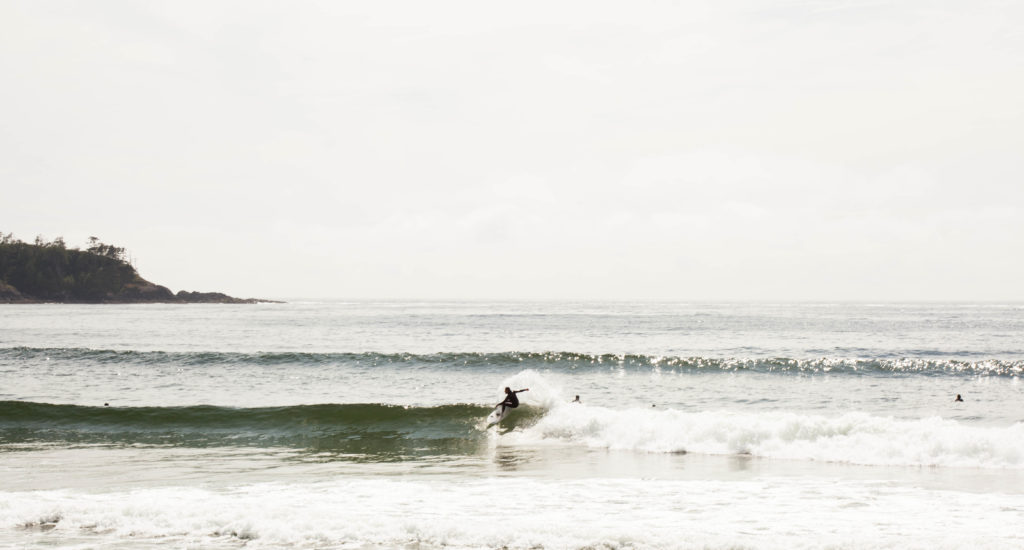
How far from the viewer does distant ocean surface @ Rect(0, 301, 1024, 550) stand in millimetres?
10391

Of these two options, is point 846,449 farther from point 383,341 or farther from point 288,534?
point 383,341

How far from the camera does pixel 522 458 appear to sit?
1695cm

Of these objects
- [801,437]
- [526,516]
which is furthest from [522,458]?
[801,437]

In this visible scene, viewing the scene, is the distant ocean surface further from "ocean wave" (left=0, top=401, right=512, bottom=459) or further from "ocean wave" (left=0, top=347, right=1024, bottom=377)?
"ocean wave" (left=0, top=347, right=1024, bottom=377)

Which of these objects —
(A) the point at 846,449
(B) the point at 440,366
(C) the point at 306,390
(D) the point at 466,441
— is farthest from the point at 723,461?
(B) the point at 440,366

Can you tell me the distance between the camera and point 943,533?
32.6 ft

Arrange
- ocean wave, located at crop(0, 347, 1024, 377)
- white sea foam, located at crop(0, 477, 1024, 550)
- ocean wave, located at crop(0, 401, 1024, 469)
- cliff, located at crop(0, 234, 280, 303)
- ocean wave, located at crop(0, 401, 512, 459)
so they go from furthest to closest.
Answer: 1. cliff, located at crop(0, 234, 280, 303)
2. ocean wave, located at crop(0, 347, 1024, 377)
3. ocean wave, located at crop(0, 401, 512, 459)
4. ocean wave, located at crop(0, 401, 1024, 469)
5. white sea foam, located at crop(0, 477, 1024, 550)

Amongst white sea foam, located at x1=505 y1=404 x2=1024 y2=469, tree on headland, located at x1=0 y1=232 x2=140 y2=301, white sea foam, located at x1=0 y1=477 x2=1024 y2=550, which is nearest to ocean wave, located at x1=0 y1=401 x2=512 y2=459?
white sea foam, located at x1=505 y1=404 x2=1024 y2=469

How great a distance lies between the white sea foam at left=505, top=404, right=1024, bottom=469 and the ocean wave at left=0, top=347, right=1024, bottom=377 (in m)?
16.4

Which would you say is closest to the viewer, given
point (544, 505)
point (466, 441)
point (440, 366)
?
point (544, 505)

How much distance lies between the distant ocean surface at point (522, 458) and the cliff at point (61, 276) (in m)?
175

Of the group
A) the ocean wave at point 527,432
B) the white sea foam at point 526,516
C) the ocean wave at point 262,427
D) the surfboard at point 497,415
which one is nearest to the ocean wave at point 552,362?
the ocean wave at point 262,427

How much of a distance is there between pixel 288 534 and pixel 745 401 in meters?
20.0

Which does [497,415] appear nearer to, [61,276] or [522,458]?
[522,458]
